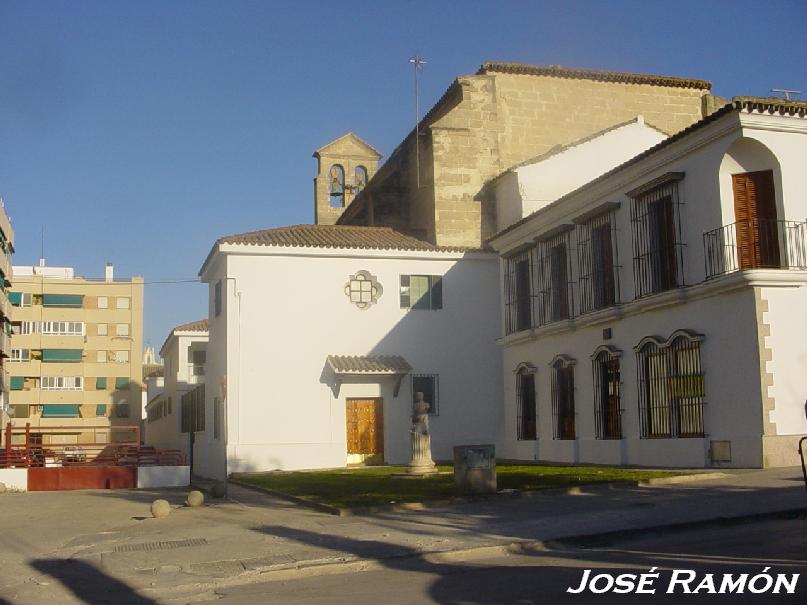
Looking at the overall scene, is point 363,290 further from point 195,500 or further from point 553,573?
point 553,573

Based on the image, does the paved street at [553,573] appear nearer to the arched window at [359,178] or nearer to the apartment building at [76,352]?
the arched window at [359,178]

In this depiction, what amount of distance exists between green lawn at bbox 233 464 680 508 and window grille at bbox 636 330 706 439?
1.70 metres

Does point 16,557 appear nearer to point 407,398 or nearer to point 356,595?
point 356,595

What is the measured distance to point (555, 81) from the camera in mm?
33344

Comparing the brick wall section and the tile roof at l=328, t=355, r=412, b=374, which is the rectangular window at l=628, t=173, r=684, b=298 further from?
the brick wall section

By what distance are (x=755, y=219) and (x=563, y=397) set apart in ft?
28.4

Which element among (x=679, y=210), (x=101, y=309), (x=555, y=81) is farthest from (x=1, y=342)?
(x=679, y=210)

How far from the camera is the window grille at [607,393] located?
22891 mm

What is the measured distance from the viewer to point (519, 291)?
2877cm

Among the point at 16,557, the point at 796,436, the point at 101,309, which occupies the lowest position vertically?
the point at 16,557

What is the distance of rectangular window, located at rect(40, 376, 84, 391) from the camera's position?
3322 inches

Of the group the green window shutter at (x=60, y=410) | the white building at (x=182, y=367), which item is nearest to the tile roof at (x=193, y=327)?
the white building at (x=182, y=367)

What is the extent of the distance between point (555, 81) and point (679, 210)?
14.2m

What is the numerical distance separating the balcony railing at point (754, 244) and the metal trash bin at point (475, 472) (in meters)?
6.58
